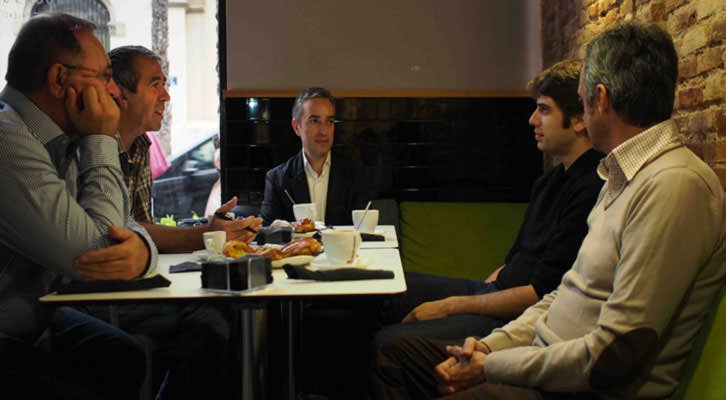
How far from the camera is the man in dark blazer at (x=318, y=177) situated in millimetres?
3688

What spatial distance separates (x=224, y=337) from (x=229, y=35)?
2581 millimetres

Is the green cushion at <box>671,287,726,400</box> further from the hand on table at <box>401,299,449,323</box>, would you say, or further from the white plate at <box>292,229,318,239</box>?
the white plate at <box>292,229,318,239</box>

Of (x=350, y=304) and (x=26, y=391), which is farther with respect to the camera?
(x=350, y=304)

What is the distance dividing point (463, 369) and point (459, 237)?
229 cm

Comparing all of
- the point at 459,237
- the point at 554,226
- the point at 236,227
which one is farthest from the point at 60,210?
the point at 459,237

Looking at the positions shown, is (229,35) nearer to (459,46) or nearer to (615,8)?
(459,46)

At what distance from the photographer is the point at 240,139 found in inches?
172

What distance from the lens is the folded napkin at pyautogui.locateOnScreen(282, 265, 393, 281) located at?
1.69 m

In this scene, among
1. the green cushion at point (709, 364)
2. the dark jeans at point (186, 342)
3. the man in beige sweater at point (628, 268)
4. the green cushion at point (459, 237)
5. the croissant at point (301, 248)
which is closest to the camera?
the green cushion at point (709, 364)

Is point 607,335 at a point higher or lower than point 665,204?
lower

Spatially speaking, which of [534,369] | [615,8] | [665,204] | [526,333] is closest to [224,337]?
[526,333]

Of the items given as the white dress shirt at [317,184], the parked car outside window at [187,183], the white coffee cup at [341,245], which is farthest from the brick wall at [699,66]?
the parked car outside window at [187,183]

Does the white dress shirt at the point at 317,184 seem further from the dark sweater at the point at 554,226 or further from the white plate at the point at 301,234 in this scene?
the dark sweater at the point at 554,226

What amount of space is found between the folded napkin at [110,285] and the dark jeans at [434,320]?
26.2 inches
